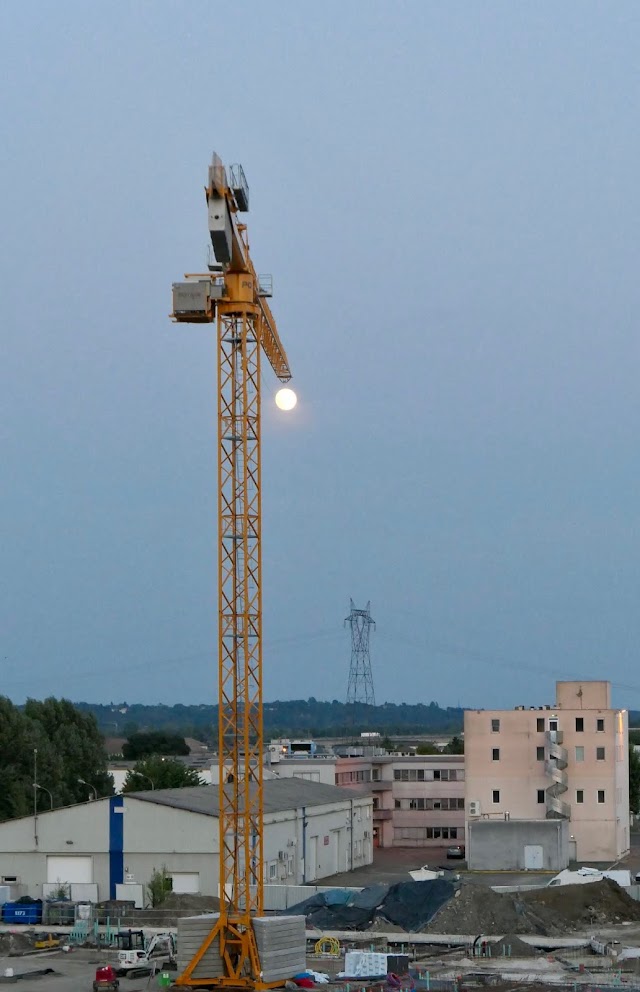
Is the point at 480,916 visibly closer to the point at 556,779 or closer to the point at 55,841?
the point at 55,841

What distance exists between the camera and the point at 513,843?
70688 millimetres

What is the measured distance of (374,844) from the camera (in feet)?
294

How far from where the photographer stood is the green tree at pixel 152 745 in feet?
546

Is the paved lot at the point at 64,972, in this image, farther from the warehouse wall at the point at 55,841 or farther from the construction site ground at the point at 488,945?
the warehouse wall at the point at 55,841

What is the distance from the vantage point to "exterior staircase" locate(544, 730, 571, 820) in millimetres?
76625

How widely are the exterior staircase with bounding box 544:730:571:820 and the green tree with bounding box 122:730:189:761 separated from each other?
92625 mm

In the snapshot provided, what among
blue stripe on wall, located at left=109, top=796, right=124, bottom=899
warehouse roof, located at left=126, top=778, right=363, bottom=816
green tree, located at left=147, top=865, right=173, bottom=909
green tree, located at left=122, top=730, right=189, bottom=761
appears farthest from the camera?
green tree, located at left=122, top=730, right=189, bottom=761

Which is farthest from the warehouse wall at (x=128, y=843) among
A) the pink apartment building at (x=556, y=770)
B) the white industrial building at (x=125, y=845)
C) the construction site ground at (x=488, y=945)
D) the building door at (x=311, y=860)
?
the pink apartment building at (x=556, y=770)

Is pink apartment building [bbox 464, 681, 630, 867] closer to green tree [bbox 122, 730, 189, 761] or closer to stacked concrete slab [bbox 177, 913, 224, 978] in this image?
stacked concrete slab [bbox 177, 913, 224, 978]

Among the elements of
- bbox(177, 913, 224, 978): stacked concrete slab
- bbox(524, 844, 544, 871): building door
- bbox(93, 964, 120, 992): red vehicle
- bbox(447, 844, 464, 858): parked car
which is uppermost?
bbox(177, 913, 224, 978): stacked concrete slab

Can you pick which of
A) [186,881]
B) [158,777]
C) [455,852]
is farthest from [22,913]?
[158,777]

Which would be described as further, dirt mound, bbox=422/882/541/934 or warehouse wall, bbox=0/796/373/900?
warehouse wall, bbox=0/796/373/900

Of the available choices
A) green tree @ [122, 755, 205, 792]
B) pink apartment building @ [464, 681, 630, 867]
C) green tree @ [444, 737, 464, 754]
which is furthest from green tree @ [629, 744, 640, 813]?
green tree @ [122, 755, 205, 792]

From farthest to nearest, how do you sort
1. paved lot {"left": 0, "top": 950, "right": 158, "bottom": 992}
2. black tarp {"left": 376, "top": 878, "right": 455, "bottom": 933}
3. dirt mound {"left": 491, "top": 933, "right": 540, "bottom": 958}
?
1. black tarp {"left": 376, "top": 878, "right": 455, "bottom": 933}
2. dirt mound {"left": 491, "top": 933, "right": 540, "bottom": 958}
3. paved lot {"left": 0, "top": 950, "right": 158, "bottom": 992}
